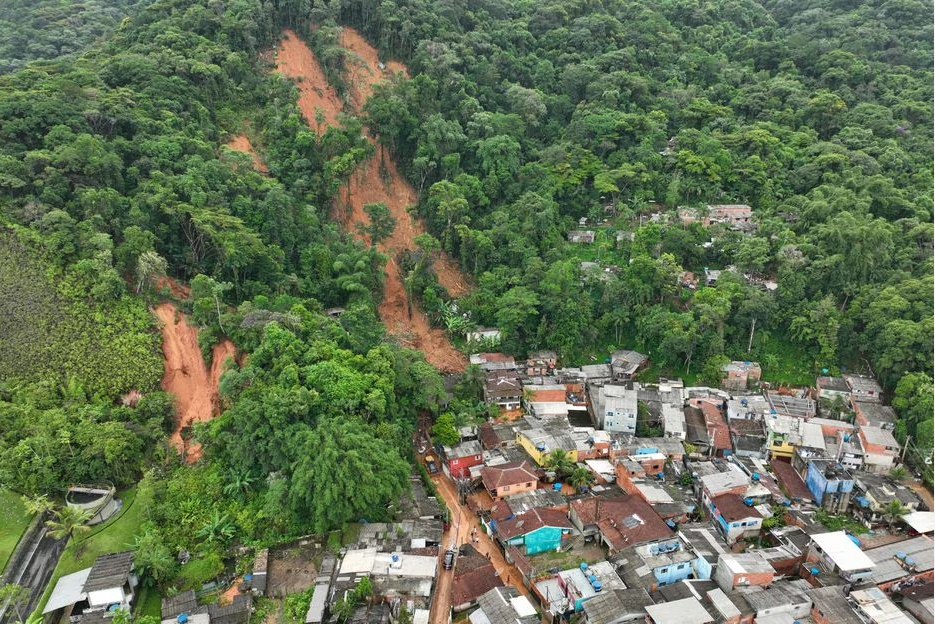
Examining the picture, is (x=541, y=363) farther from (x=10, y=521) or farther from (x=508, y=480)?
(x=10, y=521)

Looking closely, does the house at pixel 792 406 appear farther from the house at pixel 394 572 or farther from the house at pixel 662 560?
the house at pixel 394 572

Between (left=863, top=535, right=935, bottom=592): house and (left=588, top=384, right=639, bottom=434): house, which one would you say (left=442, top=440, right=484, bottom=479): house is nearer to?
(left=588, top=384, right=639, bottom=434): house

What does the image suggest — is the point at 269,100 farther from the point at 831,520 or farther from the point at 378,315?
the point at 831,520

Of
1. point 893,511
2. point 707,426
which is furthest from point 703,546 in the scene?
point 893,511

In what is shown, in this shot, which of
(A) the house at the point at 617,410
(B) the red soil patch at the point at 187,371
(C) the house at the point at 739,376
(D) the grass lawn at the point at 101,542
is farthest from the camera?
(C) the house at the point at 739,376

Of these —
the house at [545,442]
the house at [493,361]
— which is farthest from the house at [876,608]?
the house at [493,361]

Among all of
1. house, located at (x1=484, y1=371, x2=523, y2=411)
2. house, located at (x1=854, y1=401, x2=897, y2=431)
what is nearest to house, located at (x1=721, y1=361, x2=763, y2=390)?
house, located at (x1=854, y1=401, x2=897, y2=431)
